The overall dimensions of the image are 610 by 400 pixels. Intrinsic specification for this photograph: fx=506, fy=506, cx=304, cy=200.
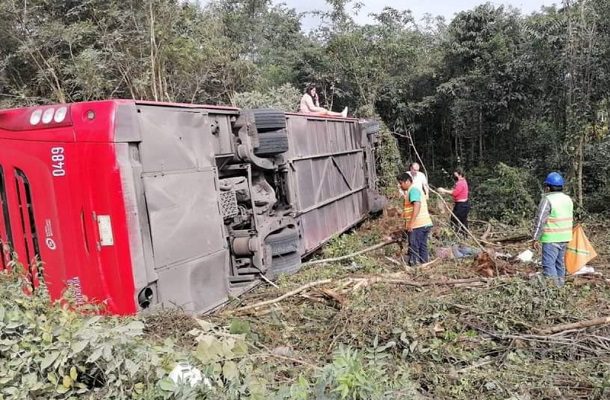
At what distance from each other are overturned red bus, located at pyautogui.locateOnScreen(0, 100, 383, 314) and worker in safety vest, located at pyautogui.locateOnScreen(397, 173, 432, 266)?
219 centimetres

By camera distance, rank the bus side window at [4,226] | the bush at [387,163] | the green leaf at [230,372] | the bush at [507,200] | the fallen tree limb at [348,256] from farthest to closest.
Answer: the bush at [387,163] → the bush at [507,200] → the fallen tree limb at [348,256] → the bus side window at [4,226] → the green leaf at [230,372]

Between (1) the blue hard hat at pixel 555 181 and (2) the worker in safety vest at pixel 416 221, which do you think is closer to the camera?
(1) the blue hard hat at pixel 555 181

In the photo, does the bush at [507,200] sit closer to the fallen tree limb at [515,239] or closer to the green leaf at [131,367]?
the fallen tree limb at [515,239]

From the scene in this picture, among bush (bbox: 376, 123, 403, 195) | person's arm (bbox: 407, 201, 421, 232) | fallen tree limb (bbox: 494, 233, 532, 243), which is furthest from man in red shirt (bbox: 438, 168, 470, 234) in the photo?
bush (bbox: 376, 123, 403, 195)

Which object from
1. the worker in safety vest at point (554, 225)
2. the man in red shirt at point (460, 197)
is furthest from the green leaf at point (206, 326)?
the man in red shirt at point (460, 197)

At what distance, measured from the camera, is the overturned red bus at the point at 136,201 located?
3.82 m

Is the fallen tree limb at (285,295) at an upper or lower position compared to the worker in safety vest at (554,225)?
lower

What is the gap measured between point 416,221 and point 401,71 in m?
13.7

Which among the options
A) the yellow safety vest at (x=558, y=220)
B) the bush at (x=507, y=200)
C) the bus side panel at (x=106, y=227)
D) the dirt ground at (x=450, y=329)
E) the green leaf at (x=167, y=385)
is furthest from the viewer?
the bush at (x=507, y=200)

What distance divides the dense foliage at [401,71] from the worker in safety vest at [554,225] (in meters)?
6.27

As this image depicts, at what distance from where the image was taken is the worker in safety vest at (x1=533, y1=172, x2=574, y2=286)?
5352 mm

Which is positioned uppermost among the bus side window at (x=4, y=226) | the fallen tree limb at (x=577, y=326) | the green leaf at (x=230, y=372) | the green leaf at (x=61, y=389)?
the bus side window at (x=4, y=226)

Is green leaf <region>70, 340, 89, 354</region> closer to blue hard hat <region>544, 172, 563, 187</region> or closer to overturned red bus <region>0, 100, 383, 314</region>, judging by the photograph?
overturned red bus <region>0, 100, 383, 314</region>

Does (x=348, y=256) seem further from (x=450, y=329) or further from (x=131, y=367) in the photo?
(x=131, y=367)
